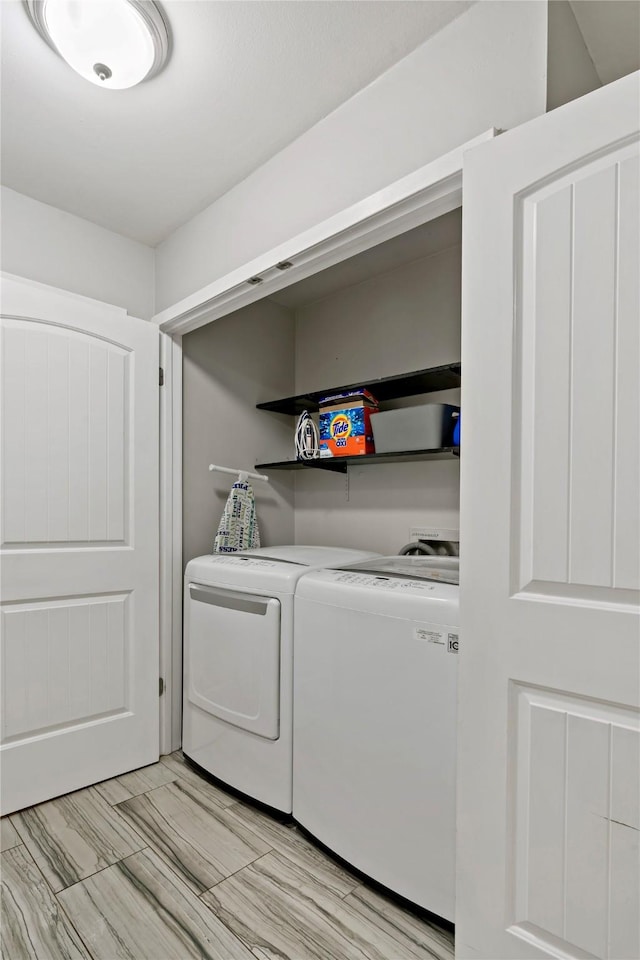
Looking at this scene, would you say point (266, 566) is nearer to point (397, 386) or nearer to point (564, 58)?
point (397, 386)

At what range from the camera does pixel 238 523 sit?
95.4 inches

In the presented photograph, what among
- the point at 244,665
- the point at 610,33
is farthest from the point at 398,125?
the point at 244,665

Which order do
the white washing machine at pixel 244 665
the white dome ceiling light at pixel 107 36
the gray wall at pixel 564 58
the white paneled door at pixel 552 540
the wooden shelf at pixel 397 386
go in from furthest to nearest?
the wooden shelf at pixel 397 386, the white washing machine at pixel 244 665, the white dome ceiling light at pixel 107 36, the gray wall at pixel 564 58, the white paneled door at pixel 552 540

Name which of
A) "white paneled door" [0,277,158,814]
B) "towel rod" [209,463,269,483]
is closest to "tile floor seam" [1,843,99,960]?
"white paneled door" [0,277,158,814]

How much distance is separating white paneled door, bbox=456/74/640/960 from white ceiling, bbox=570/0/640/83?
56 cm

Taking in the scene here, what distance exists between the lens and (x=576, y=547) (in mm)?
980

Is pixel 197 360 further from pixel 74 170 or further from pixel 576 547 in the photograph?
pixel 576 547

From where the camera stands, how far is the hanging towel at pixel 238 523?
7.82ft

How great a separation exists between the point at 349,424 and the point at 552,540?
4.51 ft

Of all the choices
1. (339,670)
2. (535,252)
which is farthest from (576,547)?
(339,670)

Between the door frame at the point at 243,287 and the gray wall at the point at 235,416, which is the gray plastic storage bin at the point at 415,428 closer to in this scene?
the door frame at the point at 243,287

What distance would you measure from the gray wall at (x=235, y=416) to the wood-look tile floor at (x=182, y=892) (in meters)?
1.09

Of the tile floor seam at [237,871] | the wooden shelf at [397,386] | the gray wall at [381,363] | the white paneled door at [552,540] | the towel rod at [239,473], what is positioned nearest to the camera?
the white paneled door at [552,540]

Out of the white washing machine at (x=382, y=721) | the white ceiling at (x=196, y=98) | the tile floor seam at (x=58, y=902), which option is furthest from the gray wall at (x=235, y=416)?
the tile floor seam at (x=58, y=902)
